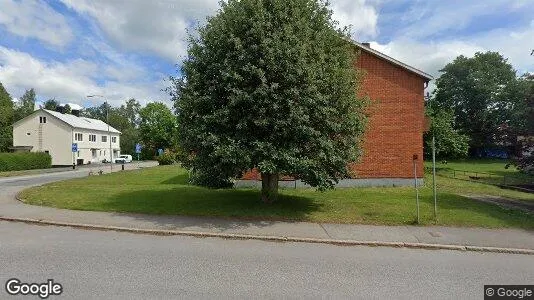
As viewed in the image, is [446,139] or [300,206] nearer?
[300,206]

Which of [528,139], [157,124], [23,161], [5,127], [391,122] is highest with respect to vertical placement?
[157,124]

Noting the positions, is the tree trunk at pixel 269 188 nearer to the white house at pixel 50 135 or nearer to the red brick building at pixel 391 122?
the red brick building at pixel 391 122

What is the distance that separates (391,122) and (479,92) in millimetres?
47725

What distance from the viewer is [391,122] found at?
18234 mm

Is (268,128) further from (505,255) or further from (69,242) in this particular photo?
(505,255)

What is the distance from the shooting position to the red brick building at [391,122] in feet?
59.6

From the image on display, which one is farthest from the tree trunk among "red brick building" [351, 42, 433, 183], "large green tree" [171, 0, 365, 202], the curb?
"red brick building" [351, 42, 433, 183]

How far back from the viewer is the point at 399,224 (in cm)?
966

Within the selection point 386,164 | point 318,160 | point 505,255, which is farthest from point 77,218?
point 386,164

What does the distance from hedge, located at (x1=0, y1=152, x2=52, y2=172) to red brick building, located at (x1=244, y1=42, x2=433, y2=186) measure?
35.7 m

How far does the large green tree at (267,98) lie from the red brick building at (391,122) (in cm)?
781

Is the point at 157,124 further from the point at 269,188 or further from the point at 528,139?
the point at 528,139

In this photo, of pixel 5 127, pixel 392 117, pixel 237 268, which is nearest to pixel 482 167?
pixel 392 117

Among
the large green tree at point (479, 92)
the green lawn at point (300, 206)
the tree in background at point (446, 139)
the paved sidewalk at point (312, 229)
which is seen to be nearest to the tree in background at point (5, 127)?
the green lawn at point (300, 206)
